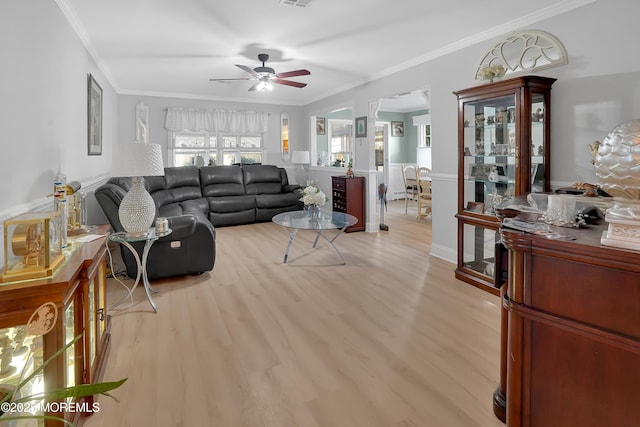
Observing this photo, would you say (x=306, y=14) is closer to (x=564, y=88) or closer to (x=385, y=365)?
(x=564, y=88)

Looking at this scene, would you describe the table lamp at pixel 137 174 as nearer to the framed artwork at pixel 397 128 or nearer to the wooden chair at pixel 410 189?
the wooden chair at pixel 410 189

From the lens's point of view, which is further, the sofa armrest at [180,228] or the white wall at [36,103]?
the sofa armrest at [180,228]

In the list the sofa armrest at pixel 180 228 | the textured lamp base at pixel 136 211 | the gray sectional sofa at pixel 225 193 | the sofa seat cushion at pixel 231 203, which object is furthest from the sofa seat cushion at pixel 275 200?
the textured lamp base at pixel 136 211

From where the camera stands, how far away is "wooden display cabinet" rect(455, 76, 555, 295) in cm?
308

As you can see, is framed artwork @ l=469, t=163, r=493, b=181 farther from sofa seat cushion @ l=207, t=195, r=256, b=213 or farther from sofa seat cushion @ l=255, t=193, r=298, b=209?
sofa seat cushion @ l=207, t=195, r=256, b=213

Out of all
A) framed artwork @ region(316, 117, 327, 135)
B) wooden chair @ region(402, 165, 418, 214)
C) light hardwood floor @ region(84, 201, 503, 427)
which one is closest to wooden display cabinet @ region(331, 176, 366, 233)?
light hardwood floor @ region(84, 201, 503, 427)

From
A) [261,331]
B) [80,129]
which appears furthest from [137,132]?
[261,331]

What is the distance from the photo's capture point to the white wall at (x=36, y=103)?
6.22ft

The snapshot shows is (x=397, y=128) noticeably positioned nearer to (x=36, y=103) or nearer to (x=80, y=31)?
(x=80, y=31)

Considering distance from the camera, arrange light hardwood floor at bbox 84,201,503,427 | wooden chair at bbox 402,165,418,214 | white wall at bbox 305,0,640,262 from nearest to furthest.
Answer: light hardwood floor at bbox 84,201,503,427 → white wall at bbox 305,0,640,262 → wooden chair at bbox 402,165,418,214

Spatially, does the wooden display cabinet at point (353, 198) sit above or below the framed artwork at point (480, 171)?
below

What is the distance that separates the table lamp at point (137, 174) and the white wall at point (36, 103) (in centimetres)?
46

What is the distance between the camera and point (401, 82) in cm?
505

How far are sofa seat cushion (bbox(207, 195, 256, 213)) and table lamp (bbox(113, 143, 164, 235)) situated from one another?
3.63 meters
